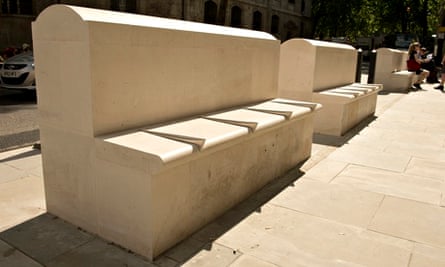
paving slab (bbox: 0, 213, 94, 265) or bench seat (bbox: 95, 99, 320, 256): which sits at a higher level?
bench seat (bbox: 95, 99, 320, 256)

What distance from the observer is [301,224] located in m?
3.77

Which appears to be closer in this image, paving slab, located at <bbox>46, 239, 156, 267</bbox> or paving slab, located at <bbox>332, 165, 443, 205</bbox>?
paving slab, located at <bbox>46, 239, 156, 267</bbox>

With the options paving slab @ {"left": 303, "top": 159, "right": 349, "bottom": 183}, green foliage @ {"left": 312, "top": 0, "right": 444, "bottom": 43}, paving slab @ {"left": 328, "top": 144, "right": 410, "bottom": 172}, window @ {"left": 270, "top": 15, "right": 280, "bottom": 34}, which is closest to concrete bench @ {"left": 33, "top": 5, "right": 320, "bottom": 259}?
paving slab @ {"left": 303, "top": 159, "right": 349, "bottom": 183}

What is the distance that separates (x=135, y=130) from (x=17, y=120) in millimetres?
5997

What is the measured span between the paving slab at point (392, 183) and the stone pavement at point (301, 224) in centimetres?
1

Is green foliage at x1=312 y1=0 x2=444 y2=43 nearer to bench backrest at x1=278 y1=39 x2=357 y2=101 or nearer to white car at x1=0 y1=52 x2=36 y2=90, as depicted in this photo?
bench backrest at x1=278 y1=39 x2=357 y2=101

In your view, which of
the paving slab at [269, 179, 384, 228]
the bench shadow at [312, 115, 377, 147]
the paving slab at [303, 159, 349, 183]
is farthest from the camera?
the bench shadow at [312, 115, 377, 147]

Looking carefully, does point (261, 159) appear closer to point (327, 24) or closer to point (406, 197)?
point (406, 197)

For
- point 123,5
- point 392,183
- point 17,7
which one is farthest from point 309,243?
point 123,5

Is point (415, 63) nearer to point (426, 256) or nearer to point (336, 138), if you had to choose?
point (336, 138)

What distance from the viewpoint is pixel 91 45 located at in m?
3.04

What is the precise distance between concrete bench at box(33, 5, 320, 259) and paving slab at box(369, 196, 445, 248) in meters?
1.43

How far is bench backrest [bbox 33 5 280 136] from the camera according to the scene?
313cm

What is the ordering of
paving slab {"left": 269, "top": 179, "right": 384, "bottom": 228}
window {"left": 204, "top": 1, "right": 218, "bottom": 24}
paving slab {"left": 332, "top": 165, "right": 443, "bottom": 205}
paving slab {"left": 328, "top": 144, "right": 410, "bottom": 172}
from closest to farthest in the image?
paving slab {"left": 269, "top": 179, "right": 384, "bottom": 228}, paving slab {"left": 332, "top": 165, "right": 443, "bottom": 205}, paving slab {"left": 328, "top": 144, "right": 410, "bottom": 172}, window {"left": 204, "top": 1, "right": 218, "bottom": 24}
